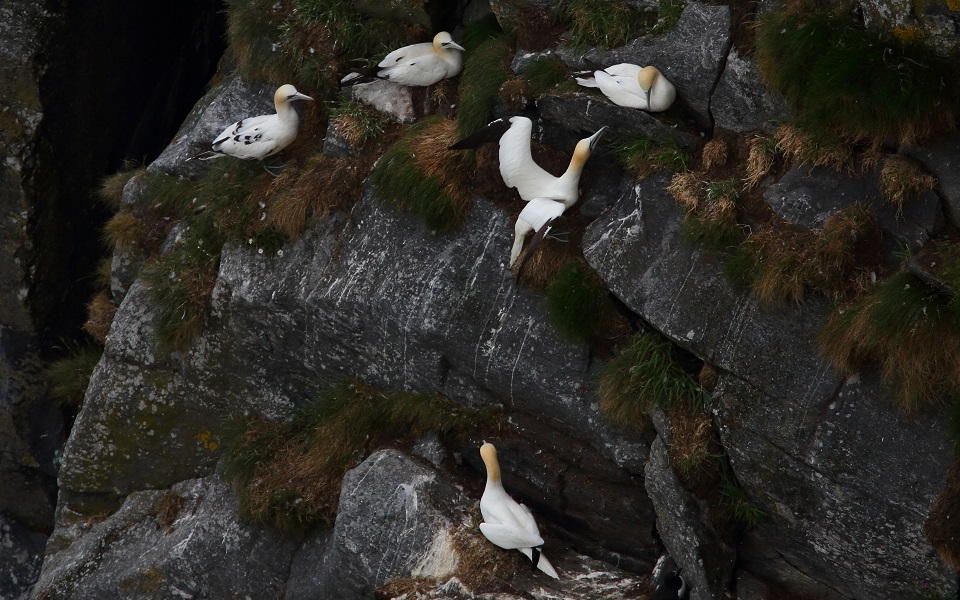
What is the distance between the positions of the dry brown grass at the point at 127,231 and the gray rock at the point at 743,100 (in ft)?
19.7

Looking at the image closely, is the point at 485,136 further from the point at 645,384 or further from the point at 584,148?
the point at 645,384

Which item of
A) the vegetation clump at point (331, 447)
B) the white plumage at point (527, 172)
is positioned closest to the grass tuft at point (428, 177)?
the white plumage at point (527, 172)

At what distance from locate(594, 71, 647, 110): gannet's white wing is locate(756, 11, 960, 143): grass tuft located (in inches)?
35.7

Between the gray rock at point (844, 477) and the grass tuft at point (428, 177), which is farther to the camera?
the grass tuft at point (428, 177)

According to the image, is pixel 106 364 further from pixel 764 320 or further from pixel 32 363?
pixel 764 320

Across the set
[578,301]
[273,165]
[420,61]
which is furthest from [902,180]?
[273,165]

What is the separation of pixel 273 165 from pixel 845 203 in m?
5.27

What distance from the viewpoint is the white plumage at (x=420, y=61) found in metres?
8.65

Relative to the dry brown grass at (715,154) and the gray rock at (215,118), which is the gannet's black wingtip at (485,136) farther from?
the gray rock at (215,118)

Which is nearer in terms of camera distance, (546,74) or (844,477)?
(844,477)

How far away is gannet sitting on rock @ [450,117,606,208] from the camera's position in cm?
740

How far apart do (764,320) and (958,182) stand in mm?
1491

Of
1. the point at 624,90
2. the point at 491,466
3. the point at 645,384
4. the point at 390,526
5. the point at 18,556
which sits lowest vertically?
the point at 18,556

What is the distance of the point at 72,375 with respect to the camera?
11.0 metres
